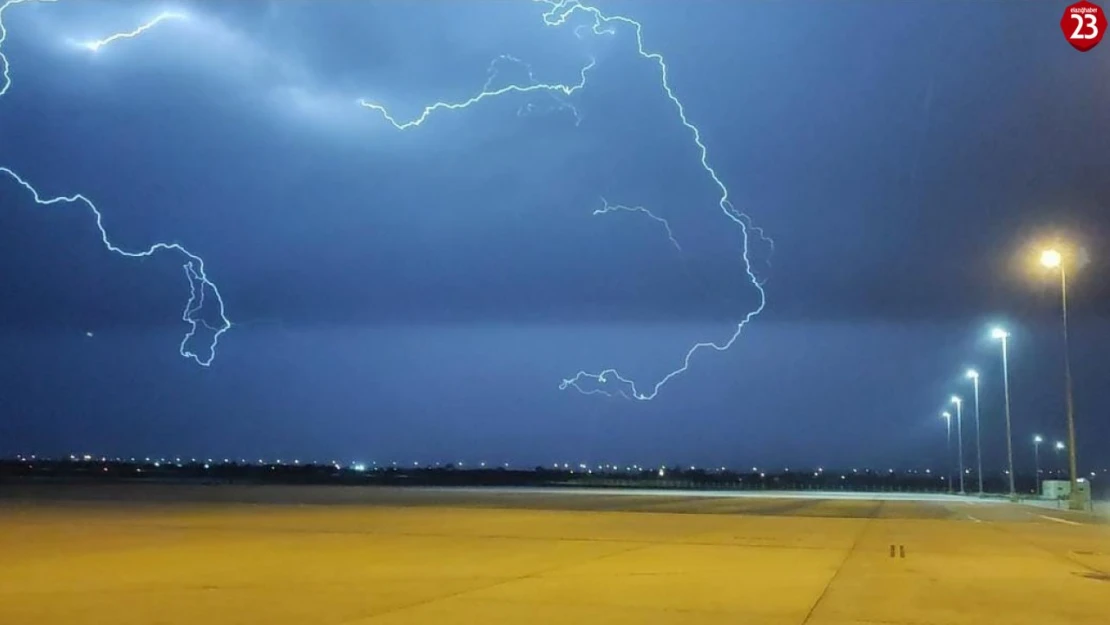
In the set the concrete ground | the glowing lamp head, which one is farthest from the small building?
the concrete ground

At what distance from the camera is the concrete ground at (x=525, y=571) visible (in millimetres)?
14141

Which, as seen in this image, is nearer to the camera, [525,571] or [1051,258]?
[525,571]

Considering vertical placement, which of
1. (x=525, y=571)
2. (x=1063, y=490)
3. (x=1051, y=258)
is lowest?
(x=525, y=571)

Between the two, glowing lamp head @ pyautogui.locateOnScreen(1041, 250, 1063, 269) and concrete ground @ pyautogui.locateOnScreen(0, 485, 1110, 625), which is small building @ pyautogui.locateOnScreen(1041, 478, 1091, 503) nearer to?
glowing lamp head @ pyautogui.locateOnScreen(1041, 250, 1063, 269)

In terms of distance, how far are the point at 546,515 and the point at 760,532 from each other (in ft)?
31.1

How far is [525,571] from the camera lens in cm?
1886

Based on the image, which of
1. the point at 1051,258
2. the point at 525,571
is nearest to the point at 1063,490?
the point at 1051,258

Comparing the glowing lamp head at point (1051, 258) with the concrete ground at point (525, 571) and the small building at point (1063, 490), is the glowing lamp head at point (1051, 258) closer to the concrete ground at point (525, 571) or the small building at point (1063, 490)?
the small building at point (1063, 490)

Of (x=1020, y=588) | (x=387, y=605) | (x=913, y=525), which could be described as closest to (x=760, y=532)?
(x=913, y=525)

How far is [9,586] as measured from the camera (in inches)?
628

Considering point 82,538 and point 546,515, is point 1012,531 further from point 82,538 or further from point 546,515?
point 82,538

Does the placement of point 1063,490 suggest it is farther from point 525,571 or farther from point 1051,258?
point 525,571

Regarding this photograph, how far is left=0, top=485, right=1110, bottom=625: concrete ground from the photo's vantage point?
557 inches

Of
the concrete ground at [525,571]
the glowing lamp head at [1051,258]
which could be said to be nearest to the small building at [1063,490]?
the glowing lamp head at [1051,258]
